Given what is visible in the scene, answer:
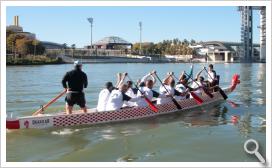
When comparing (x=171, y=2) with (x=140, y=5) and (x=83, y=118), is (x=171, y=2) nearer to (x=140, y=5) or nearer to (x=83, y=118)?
(x=140, y=5)

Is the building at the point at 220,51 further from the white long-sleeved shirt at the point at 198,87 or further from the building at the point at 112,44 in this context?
the white long-sleeved shirt at the point at 198,87

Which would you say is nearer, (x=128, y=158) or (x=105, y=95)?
(x=128, y=158)

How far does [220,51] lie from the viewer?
168500mm

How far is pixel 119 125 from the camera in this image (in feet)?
40.5

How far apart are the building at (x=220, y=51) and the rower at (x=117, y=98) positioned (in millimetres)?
143287

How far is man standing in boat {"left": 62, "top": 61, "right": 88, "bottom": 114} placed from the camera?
10.9 metres

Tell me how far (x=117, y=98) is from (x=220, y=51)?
16131 cm

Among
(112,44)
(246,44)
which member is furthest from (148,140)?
(112,44)

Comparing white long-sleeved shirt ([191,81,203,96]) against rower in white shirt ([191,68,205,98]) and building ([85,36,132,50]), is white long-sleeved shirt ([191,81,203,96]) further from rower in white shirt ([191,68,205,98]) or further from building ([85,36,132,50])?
building ([85,36,132,50])

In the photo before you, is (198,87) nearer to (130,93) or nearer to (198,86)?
(198,86)

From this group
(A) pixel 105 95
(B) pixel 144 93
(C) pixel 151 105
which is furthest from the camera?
(C) pixel 151 105

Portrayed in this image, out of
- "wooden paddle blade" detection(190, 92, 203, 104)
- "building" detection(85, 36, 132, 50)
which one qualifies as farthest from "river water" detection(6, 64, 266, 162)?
"building" detection(85, 36, 132, 50)

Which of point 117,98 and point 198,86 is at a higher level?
point 198,86

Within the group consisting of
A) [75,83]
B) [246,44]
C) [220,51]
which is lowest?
[75,83]
